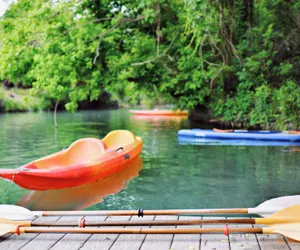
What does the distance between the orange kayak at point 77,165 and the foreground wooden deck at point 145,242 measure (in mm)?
2046

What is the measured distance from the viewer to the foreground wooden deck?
3.30 m

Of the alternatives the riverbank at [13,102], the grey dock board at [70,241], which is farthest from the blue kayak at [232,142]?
the riverbank at [13,102]

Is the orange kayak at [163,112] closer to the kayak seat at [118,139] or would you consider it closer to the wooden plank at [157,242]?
the kayak seat at [118,139]

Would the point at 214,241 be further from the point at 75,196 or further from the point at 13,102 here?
the point at 13,102

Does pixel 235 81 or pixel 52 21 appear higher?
pixel 52 21

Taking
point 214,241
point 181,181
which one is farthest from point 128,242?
point 181,181

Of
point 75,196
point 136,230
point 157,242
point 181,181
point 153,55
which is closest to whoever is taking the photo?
point 157,242

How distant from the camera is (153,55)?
1639 centimetres

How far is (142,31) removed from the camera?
55.0ft

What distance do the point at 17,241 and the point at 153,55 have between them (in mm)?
13422

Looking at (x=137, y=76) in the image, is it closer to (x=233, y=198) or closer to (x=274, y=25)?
(x=274, y=25)

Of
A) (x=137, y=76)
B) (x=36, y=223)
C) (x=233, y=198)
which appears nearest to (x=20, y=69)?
(x=137, y=76)

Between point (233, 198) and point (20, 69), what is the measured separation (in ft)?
36.6

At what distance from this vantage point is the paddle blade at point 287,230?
335cm
